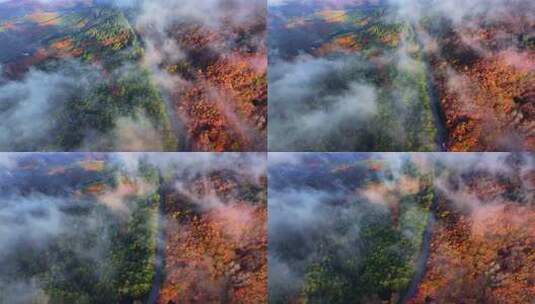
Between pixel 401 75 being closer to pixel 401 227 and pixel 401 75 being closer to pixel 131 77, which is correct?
pixel 401 227

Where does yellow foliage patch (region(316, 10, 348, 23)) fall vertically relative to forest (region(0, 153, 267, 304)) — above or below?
above

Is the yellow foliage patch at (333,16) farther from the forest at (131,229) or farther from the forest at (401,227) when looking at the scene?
the forest at (131,229)

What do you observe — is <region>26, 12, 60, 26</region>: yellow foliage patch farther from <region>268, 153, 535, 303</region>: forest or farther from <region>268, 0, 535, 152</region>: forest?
<region>268, 153, 535, 303</region>: forest

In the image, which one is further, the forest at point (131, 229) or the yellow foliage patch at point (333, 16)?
the yellow foliage patch at point (333, 16)

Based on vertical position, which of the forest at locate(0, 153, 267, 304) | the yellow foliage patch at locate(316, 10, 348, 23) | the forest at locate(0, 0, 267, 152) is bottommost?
the forest at locate(0, 153, 267, 304)

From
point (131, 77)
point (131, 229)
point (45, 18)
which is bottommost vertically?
point (131, 229)

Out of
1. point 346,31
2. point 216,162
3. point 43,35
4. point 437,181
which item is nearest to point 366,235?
point 437,181

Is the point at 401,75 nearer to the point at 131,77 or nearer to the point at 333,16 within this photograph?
Result: the point at 333,16

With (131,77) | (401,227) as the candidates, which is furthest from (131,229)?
(401,227)

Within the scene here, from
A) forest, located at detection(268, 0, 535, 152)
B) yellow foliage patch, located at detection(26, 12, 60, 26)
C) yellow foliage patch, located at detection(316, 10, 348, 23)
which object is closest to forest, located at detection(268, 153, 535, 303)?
forest, located at detection(268, 0, 535, 152)

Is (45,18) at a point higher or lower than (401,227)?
higher

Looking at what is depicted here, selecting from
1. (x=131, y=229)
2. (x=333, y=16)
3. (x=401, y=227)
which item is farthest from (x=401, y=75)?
(x=131, y=229)

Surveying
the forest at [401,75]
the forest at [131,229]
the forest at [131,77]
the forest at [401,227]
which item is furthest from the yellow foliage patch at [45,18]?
the forest at [401,227]
